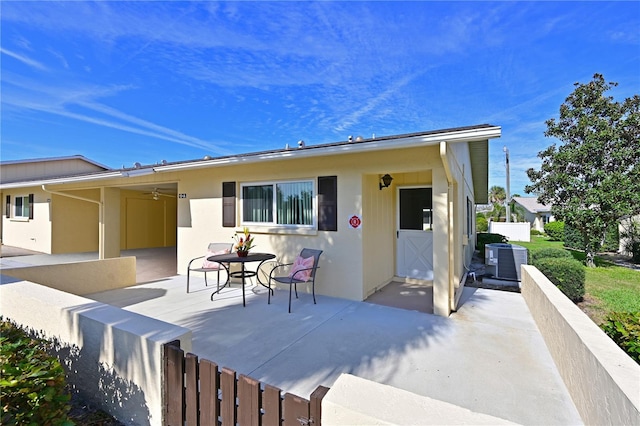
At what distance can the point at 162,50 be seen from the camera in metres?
8.37

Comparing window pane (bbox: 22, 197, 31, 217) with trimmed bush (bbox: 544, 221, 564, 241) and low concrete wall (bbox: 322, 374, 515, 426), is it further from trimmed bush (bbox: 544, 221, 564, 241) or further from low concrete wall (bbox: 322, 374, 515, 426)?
trimmed bush (bbox: 544, 221, 564, 241)

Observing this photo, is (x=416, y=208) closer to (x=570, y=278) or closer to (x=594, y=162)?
(x=570, y=278)

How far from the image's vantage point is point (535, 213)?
32125mm

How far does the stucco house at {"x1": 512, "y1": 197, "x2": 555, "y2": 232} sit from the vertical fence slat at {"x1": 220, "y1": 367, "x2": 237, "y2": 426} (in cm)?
3592

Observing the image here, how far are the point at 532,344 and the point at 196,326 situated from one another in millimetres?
4662

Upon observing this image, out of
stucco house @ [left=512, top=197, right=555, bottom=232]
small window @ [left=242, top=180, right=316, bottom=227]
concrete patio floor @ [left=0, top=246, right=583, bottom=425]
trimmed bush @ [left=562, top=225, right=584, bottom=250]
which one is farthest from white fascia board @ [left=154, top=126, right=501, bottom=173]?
stucco house @ [left=512, top=197, right=555, bottom=232]

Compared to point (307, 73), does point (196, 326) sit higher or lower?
lower

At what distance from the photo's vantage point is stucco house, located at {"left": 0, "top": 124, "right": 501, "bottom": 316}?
4.90 m

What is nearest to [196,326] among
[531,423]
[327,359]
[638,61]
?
[327,359]

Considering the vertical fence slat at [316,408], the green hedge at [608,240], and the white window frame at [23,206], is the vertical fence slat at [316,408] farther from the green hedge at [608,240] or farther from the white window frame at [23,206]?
the green hedge at [608,240]

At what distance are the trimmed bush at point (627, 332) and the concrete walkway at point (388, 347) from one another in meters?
0.67

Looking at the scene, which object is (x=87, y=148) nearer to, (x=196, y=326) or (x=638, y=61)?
(x=196, y=326)

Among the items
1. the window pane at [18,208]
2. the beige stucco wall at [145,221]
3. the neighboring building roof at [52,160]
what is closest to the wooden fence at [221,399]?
the beige stucco wall at [145,221]

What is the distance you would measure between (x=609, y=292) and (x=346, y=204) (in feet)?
24.3
